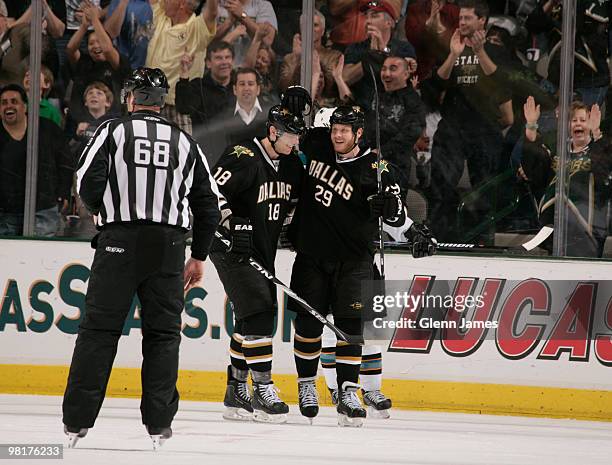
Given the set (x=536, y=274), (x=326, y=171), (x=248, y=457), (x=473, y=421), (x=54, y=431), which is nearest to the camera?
(x=248, y=457)

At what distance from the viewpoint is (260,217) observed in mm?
5273

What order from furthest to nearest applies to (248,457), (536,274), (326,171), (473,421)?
(536,274)
(473,421)
(326,171)
(248,457)

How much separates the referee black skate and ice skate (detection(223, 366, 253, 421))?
4.32 feet

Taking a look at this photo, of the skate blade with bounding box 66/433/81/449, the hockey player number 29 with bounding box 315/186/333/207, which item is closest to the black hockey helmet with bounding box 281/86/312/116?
the hockey player number 29 with bounding box 315/186/333/207

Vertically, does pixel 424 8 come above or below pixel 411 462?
above

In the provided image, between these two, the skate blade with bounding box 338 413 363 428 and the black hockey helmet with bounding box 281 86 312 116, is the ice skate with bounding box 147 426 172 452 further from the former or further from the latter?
the black hockey helmet with bounding box 281 86 312 116

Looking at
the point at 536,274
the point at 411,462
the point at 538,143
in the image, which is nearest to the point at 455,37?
the point at 538,143

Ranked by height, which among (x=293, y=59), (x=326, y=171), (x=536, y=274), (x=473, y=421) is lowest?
(x=473, y=421)

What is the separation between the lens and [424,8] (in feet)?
22.7

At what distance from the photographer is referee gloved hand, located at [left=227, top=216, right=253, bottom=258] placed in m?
5.05

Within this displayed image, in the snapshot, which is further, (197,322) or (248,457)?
(197,322)

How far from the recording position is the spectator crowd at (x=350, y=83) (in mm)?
6789

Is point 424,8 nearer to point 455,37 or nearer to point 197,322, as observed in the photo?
point 455,37

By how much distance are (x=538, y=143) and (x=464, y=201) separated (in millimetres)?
537
